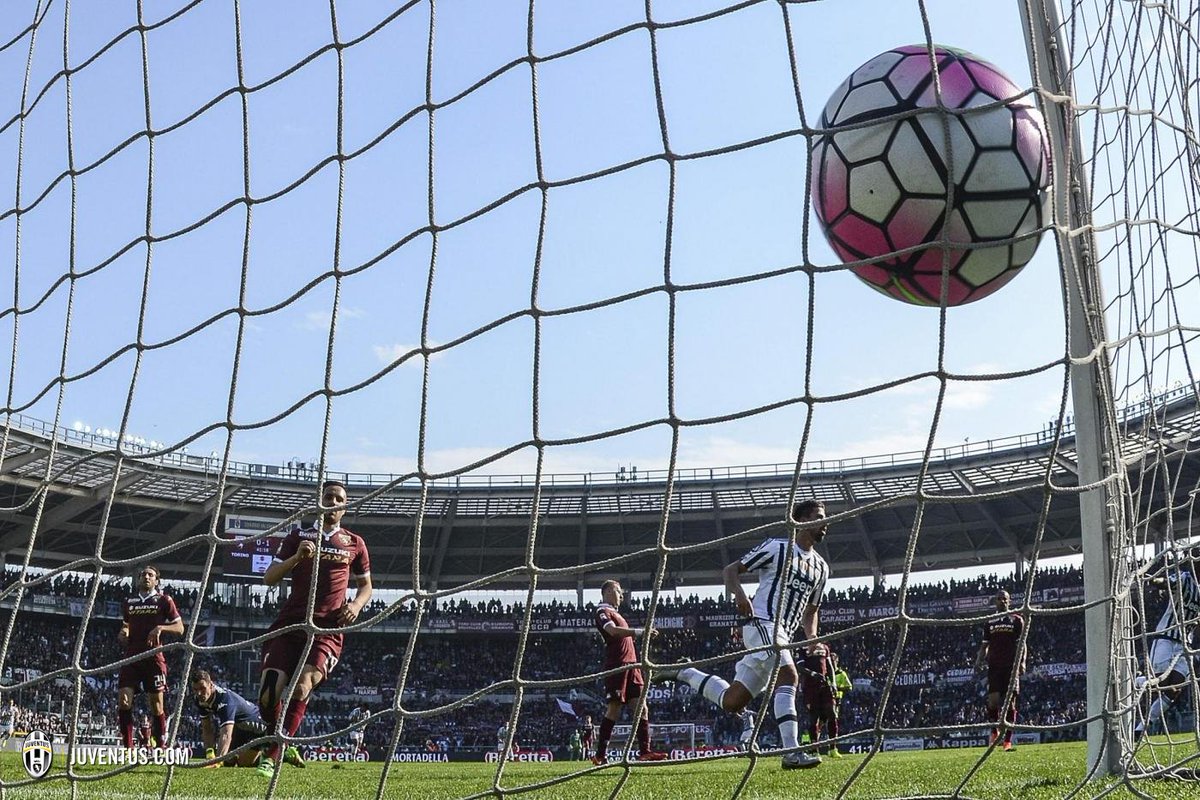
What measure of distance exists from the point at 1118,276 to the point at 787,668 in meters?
2.60

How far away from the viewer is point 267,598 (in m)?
30.2

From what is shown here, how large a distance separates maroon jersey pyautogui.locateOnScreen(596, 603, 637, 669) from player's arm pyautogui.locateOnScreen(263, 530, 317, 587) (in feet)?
10.2

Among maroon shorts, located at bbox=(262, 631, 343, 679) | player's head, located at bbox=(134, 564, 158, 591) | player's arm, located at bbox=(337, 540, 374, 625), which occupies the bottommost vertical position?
maroon shorts, located at bbox=(262, 631, 343, 679)

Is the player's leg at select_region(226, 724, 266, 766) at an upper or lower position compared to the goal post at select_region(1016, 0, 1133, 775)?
lower

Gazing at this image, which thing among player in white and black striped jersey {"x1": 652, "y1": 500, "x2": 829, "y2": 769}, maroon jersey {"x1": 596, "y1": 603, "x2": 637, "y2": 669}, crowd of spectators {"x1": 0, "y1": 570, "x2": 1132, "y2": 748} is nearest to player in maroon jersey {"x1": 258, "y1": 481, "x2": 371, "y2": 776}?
player in white and black striped jersey {"x1": 652, "y1": 500, "x2": 829, "y2": 769}

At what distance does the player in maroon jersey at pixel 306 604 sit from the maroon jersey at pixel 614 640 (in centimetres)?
276

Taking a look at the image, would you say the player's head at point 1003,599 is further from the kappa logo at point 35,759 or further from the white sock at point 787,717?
the kappa logo at point 35,759

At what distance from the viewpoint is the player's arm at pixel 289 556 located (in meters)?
5.05

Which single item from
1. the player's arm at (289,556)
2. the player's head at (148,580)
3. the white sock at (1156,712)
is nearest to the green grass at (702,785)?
the white sock at (1156,712)

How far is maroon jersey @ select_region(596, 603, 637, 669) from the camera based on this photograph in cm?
808

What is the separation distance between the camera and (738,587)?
5539 millimetres

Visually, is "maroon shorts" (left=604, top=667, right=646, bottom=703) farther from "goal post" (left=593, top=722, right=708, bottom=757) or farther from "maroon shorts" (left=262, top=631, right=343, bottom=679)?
"goal post" (left=593, top=722, right=708, bottom=757)

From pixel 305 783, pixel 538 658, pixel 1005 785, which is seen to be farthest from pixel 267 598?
pixel 1005 785

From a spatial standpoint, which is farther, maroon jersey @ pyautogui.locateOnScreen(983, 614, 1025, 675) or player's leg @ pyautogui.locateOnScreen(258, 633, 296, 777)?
maroon jersey @ pyautogui.locateOnScreen(983, 614, 1025, 675)
